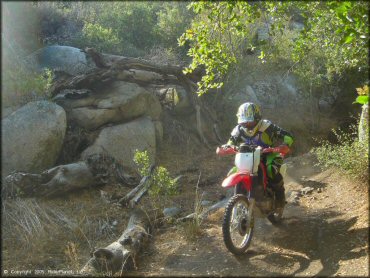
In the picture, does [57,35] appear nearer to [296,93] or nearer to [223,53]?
[296,93]

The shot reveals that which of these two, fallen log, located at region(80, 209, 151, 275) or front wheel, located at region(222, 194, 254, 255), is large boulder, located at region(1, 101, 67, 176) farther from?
front wheel, located at region(222, 194, 254, 255)

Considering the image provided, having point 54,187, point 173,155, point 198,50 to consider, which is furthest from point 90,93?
point 198,50

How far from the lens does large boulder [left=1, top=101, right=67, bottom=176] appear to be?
8703 mm

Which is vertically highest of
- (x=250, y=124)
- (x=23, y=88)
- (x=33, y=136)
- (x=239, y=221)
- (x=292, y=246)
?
(x=23, y=88)

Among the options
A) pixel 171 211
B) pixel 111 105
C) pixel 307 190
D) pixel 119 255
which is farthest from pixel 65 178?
pixel 307 190

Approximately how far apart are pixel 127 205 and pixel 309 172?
12.5 feet

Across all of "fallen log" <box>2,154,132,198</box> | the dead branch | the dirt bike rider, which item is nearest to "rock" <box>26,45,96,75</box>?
"fallen log" <box>2,154,132,198</box>

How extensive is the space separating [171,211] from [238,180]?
2748mm

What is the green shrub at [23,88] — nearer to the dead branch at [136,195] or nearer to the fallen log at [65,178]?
the fallen log at [65,178]

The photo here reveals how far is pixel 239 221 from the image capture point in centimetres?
520

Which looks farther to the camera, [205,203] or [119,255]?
[205,203]

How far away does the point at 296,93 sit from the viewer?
16641 mm

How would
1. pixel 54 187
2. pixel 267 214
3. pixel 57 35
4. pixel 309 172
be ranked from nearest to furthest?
1. pixel 267 214
2. pixel 54 187
3. pixel 309 172
4. pixel 57 35

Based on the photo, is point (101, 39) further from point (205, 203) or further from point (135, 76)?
point (205, 203)
